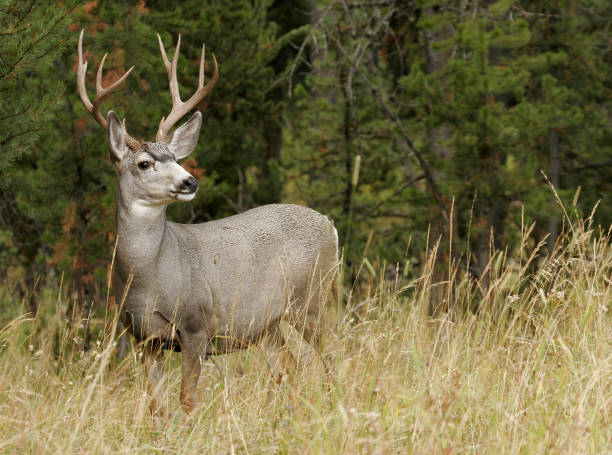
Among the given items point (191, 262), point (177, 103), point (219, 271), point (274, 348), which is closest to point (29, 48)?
point (177, 103)

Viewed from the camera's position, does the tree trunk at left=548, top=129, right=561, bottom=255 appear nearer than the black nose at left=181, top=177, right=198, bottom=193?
No

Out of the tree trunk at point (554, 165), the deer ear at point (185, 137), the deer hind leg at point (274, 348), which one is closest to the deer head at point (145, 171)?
the deer ear at point (185, 137)

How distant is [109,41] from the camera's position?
256 inches

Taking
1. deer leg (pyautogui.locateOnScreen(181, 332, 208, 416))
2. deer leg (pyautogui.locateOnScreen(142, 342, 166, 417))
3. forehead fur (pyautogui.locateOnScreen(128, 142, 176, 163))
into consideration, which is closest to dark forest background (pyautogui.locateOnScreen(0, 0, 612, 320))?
forehead fur (pyautogui.locateOnScreen(128, 142, 176, 163))

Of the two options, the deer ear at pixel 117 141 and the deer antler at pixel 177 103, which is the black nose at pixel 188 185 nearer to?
the deer ear at pixel 117 141

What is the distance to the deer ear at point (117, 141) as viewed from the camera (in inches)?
171

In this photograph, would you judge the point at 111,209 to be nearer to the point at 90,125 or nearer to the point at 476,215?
the point at 90,125

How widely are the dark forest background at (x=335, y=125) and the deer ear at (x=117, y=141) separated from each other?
0.48 m

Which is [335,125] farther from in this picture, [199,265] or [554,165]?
[199,265]

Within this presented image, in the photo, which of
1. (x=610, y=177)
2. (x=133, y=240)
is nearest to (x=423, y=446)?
(x=133, y=240)

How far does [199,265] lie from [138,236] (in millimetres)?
416

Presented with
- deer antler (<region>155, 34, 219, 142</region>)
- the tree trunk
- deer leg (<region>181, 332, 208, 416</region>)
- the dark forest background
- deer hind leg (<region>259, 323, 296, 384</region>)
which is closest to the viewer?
deer leg (<region>181, 332, 208, 416</region>)

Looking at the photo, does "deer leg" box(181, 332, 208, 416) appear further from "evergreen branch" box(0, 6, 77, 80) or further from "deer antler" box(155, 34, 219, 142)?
"evergreen branch" box(0, 6, 77, 80)

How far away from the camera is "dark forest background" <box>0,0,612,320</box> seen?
656 cm
